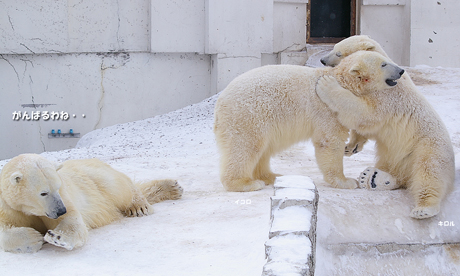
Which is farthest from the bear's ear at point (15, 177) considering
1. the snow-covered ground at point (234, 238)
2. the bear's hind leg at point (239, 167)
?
the bear's hind leg at point (239, 167)

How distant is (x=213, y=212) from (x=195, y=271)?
1068 mm

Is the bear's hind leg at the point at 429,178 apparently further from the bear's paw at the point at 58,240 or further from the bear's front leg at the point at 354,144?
the bear's paw at the point at 58,240

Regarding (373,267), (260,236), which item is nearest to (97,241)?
(260,236)

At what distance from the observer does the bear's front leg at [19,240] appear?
249 centimetres

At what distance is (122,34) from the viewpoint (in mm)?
8656

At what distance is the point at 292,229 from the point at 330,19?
849 centimetres

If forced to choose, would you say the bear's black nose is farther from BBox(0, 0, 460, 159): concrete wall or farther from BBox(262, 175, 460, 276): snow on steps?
BBox(0, 0, 460, 159): concrete wall

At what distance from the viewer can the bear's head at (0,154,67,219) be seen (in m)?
2.54

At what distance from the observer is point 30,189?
8.34 ft

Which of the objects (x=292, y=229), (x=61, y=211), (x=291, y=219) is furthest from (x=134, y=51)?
(x=292, y=229)

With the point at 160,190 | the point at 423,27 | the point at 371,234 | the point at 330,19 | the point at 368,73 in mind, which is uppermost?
the point at 330,19

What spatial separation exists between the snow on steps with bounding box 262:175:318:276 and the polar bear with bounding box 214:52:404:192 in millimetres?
885

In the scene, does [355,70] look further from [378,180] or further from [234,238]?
[234,238]

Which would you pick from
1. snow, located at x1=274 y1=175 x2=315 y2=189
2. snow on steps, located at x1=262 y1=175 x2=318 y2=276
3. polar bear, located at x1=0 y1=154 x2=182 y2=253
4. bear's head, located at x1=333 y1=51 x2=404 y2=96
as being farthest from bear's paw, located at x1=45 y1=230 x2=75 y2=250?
bear's head, located at x1=333 y1=51 x2=404 y2=96
